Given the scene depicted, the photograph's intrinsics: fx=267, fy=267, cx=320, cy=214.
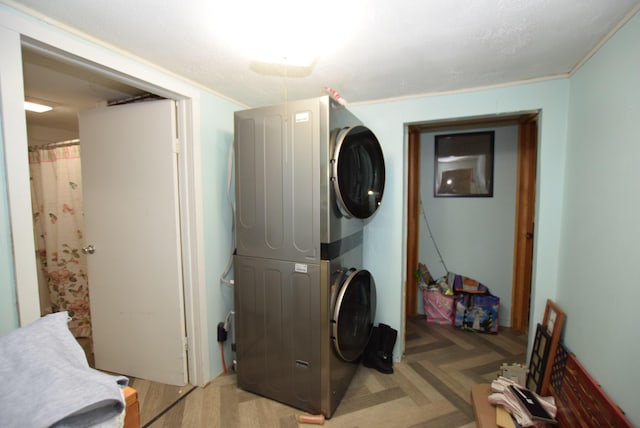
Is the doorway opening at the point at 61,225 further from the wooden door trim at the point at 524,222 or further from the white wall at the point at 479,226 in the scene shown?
the wooden door trim at the point at 524,222

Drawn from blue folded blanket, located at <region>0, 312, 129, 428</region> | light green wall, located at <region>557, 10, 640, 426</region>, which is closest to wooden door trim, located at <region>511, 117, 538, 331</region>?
light green wall, located at <region>557, 10, 640, 426</region>

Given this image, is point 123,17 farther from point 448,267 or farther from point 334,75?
point 448,267

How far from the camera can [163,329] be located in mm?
1876

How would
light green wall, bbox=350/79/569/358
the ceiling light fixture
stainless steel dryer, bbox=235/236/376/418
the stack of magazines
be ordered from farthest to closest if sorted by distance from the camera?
1. the ceiling light fixture
2. light green wall, bbox=350/79/569/358
3. stainless steel dryer, bbox=235/236/376/418
4. the stack of magazines

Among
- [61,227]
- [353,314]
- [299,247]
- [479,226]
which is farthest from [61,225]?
[479,226]

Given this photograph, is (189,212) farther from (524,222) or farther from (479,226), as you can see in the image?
(524,222)

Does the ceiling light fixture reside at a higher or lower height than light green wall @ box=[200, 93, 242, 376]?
higher

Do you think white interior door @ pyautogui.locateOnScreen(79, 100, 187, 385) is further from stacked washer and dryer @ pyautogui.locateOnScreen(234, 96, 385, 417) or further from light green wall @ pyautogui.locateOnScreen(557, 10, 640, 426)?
light green wall @ pyautogui.locateOnScreen(557, 10, 640, 426)

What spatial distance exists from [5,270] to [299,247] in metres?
1.19

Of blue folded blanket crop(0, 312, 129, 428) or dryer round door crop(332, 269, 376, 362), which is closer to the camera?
blue folded blanket crop(0, 312, 129, 428)

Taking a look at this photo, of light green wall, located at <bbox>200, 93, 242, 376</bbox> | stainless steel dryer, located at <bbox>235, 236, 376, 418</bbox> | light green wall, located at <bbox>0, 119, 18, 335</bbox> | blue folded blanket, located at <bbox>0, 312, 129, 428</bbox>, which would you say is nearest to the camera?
blue folded blanket, located at <bbox>0, 312, 129, 428</bbox>

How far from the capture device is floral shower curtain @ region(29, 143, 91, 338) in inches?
97.8

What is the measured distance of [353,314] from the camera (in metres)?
1.73

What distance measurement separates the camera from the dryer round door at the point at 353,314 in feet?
4.99
